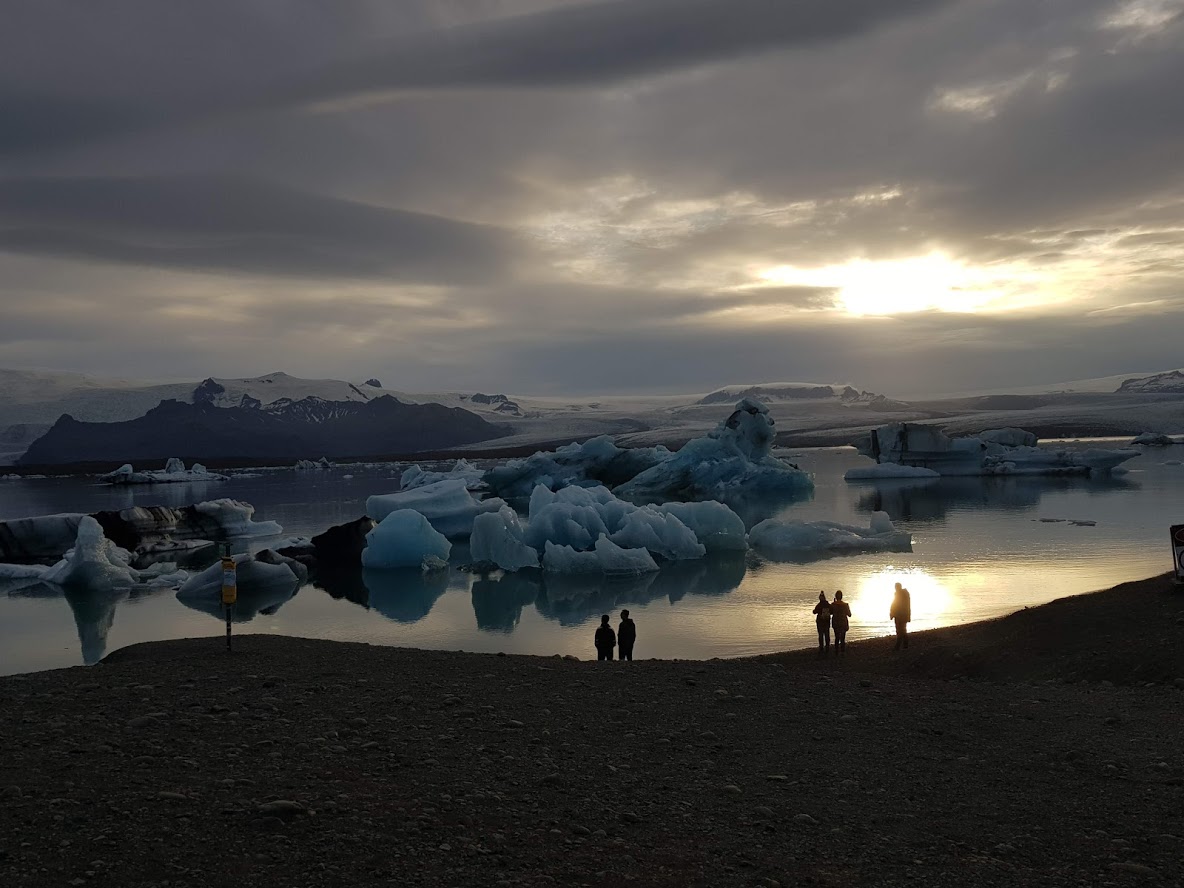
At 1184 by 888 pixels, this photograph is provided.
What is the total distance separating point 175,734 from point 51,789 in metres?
1.25

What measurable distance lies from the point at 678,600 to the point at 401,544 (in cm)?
859

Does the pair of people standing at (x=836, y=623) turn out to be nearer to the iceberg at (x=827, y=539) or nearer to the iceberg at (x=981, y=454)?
the iceberg at (x=827, y=539)

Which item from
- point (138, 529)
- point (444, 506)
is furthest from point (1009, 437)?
point (138, 529)

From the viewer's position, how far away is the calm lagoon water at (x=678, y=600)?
1467cm

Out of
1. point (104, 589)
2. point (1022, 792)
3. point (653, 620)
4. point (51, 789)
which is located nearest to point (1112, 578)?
point (653, 620)

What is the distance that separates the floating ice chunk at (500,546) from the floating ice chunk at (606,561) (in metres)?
1.27

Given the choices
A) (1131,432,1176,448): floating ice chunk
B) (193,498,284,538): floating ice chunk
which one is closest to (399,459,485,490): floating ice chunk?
(193,498,284,538): floating ice chunk

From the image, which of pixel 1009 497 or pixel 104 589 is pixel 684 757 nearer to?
pixel 104 589

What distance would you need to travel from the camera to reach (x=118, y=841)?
4.30 meters

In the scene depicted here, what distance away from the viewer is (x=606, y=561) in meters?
21.7

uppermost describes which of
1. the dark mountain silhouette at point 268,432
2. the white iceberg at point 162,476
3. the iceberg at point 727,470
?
the dark mountain silhouette at point 268,432

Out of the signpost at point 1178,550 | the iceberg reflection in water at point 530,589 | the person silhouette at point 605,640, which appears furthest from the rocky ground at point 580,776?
the iceberg reflection in water at point 530,589

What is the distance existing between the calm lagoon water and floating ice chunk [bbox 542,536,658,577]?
0.72 m

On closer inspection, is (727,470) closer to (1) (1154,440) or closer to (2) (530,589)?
(2) (530,589)
